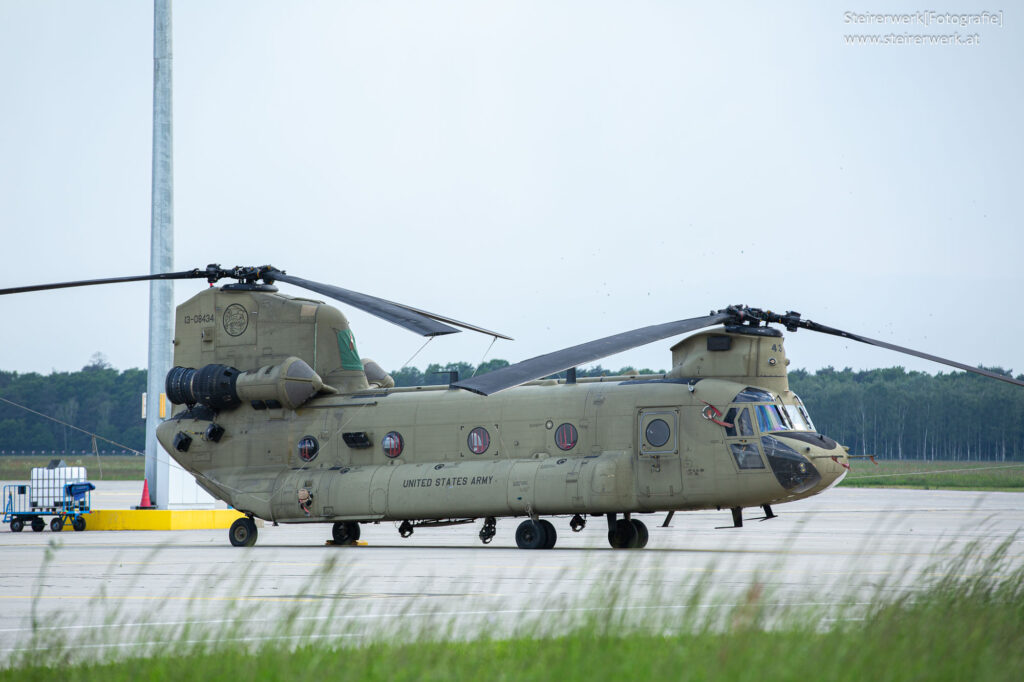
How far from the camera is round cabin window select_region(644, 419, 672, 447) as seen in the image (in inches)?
820

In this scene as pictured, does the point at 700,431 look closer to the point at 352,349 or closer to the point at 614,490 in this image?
the point at 614,490

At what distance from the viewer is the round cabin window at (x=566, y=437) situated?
21578 millimetres

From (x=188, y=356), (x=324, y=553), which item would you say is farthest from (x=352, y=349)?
(x=324, y=553)

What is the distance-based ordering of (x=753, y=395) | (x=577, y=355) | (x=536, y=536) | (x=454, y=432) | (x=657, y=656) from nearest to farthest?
(x=657, y=656)
(x=577, y=355)
(x=753, y=395)
(x=536, y=536)
(x=454, y=432)

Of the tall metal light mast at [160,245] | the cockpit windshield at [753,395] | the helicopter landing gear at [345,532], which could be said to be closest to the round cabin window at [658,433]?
the cockpit windshield at [753,395]

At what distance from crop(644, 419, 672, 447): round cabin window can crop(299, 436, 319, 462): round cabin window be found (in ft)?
22.3

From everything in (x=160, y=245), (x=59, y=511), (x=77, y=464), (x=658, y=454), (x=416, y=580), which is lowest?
(x=77, y=464)

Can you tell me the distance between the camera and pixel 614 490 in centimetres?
2067

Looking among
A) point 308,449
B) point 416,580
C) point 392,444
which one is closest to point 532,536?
point 392,444

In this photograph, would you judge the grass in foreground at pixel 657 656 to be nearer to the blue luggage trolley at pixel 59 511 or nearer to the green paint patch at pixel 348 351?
the green paint patch at pixel 348 351

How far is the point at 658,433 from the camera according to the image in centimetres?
2089

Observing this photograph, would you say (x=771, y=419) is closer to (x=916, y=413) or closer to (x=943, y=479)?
(x=943, y=479)

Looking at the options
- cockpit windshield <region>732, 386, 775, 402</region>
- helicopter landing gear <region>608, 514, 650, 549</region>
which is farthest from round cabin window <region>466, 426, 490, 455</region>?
cockpit windshield <region>732, 386, 775, 402</region>

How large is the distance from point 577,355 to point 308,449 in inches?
323
